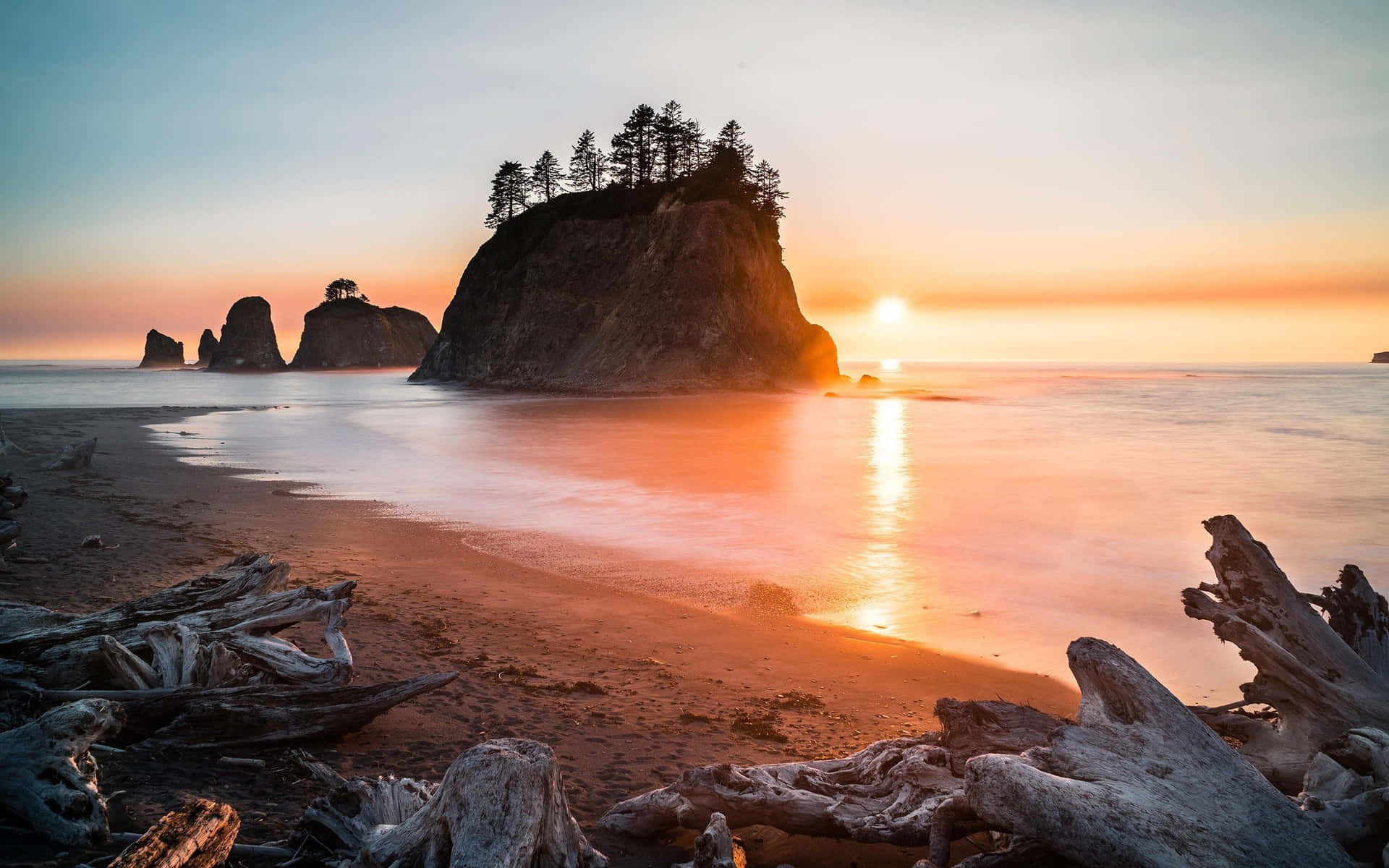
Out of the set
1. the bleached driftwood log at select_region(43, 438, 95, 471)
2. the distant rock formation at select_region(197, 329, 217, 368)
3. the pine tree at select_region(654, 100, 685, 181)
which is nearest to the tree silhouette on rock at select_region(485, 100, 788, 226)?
the pine tree at select_region(654, 100, 685, 181)

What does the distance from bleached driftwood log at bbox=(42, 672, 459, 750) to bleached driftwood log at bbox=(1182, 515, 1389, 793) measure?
14.0 feet

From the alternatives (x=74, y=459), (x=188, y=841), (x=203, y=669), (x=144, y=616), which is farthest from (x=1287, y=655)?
(x=74, y=459)

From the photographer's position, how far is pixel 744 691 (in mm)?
6227

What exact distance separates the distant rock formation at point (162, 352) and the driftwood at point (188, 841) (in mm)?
227680

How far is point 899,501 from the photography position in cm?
1808

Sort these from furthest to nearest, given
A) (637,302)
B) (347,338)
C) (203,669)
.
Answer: (347,338) < (637,302) < (203,669)

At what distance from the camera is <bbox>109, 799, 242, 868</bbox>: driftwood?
8.46 feet

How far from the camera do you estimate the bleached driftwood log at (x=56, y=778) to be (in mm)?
3090

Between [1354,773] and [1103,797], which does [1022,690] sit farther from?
[1103,797]

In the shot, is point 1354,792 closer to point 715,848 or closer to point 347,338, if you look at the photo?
point 715,848

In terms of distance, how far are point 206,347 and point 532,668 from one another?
20801 cm

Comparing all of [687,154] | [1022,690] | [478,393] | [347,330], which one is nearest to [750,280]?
[687,154]

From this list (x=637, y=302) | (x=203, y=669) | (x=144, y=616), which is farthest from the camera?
(x=637, y=302)

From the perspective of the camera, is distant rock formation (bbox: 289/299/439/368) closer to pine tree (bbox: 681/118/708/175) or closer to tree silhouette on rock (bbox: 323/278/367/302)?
tree silhouette on rock (bbox: 323/278/367/302)
